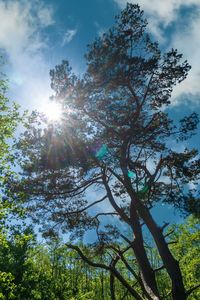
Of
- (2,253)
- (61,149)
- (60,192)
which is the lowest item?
(60,192)

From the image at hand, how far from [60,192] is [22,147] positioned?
2.52 m

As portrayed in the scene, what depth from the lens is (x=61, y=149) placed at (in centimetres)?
1400

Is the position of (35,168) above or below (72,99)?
below

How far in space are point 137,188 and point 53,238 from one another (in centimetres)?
473

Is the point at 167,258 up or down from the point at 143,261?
down

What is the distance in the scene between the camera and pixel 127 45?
1371cm

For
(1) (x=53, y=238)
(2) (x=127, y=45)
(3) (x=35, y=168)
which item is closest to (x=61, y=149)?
(3) (x=35, y=168)

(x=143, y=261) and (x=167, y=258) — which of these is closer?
(x=167, y=258)

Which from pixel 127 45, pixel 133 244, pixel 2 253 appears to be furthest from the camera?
pixel 2 253

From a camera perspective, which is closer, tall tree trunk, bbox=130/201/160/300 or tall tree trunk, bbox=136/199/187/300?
tall tree trunk, bbox=136/199/187/300

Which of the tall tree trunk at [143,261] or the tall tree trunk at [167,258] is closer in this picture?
the tall tree trunk at [167,258]

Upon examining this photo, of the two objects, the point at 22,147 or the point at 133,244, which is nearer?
the point at 133,244

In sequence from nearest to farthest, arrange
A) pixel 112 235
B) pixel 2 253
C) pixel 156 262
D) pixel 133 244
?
pixel 133 244 < pixel 112 235 < pixel 2 253 < pixel 156 262

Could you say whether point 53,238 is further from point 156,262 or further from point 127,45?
point 156,262
